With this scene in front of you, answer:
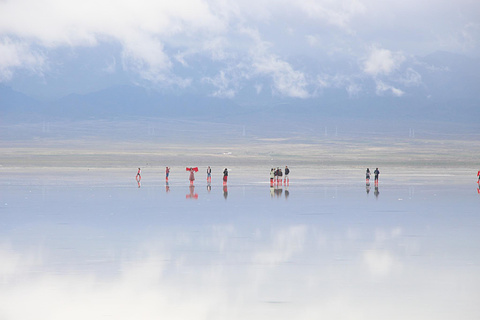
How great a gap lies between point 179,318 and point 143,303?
3.66ft

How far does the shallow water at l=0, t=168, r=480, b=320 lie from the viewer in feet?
44.5

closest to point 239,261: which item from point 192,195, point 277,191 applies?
point 192,195

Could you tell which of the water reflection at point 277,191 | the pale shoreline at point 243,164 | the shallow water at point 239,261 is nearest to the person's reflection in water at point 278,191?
the water reflection at point 277,191

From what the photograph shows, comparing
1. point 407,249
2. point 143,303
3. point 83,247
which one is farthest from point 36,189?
point 143,303

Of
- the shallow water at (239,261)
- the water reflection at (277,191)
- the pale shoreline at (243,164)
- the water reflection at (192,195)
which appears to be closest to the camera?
the shallow water at (239,261)

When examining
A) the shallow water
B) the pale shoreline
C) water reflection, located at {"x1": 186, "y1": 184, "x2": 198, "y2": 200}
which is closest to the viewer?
A: the shallow water

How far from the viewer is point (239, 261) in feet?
58.6

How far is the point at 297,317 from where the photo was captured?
1285cm

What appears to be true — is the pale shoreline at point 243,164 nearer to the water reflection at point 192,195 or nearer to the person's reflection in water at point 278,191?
the person's reflection in water at point 278,191

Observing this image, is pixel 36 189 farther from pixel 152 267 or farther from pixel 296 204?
pixel 152 267

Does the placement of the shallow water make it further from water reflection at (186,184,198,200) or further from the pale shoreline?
the pale shoreline

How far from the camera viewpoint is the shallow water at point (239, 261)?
13555 millimetres

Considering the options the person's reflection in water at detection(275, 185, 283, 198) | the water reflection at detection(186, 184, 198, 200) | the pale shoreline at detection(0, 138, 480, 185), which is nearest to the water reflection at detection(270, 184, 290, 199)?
the person's reflection in water at detection(275, 185, 283, 198)

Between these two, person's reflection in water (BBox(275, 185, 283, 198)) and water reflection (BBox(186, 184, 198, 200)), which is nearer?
water reflection (BBox(186, 184, 198, 200))
